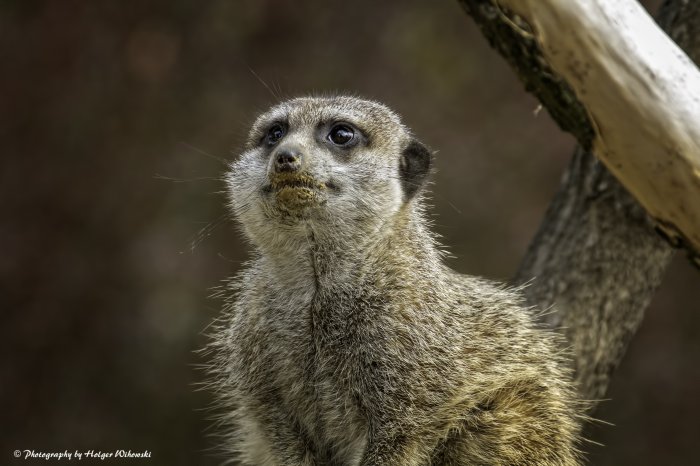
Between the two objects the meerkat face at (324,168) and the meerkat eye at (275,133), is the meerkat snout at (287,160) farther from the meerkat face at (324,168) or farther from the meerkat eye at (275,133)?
the meerkat eye at (275,133)

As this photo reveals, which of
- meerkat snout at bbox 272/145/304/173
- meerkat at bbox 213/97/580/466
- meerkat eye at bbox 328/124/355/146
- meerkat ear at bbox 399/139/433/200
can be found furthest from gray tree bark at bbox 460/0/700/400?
meerkat snout at bbox 272/145/304/173

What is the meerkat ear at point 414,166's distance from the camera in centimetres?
509

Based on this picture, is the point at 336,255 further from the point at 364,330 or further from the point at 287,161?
the point at 287,161

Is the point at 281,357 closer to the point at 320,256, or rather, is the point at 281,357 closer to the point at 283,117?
the point at 320,256

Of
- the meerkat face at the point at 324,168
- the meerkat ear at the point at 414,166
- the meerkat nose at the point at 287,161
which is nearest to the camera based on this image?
the meerkat nose at the point at 287,161

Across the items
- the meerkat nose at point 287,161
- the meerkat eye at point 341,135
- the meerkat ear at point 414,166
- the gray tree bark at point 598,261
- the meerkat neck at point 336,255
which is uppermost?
the meerkat eye at point 341,135

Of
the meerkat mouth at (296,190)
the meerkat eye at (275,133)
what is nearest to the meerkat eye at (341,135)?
the meerkat eye at (275,133)

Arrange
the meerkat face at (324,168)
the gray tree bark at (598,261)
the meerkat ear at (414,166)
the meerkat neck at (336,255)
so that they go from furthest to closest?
the gray tree bark at (598,261) < the meerkat ear at (414,166) < the meerkat neck at (336,255) < the meerkat face at (324,168)

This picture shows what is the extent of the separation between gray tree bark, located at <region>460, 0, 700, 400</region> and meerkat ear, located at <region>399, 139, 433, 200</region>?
1011mm

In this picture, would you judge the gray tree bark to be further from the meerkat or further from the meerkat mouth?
the meerkat mouth

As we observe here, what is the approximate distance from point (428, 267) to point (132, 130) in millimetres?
3358

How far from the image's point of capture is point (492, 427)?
4723 mm

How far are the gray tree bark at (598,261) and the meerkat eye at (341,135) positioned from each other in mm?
1451

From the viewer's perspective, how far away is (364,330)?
4.70m
